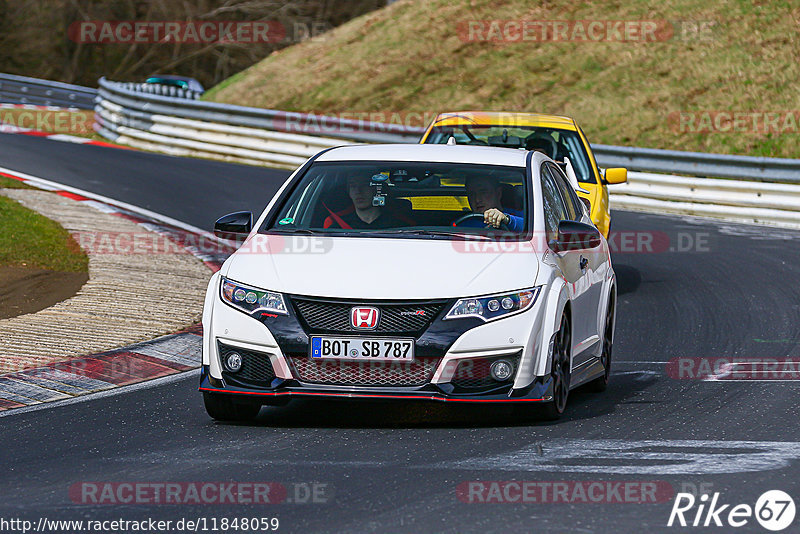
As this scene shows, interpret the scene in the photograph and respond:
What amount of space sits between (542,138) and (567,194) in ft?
15.5

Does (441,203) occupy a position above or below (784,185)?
above

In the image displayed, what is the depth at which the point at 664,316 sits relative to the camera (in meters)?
12.6

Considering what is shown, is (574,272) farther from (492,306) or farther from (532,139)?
(532,139)

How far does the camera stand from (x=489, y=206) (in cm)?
855

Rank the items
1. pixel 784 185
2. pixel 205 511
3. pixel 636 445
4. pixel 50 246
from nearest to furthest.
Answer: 1. pixel 205 511
2. pixel 636 445
3. pixel 50 246
4. pixel 784 185

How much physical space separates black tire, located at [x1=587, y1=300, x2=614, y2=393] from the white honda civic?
0.76 meters

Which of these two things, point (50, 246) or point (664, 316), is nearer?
point (664, 316)

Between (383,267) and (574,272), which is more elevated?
(383,267)

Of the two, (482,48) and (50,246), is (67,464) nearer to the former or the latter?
(50,246)

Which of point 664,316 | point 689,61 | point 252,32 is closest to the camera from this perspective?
point 664,316

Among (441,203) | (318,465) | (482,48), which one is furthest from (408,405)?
(482,48)

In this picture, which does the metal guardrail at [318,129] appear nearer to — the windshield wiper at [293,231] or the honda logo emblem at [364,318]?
the windshield wiper at [293,231]

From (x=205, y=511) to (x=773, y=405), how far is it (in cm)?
413

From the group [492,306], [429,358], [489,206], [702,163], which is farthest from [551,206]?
[702,163]
